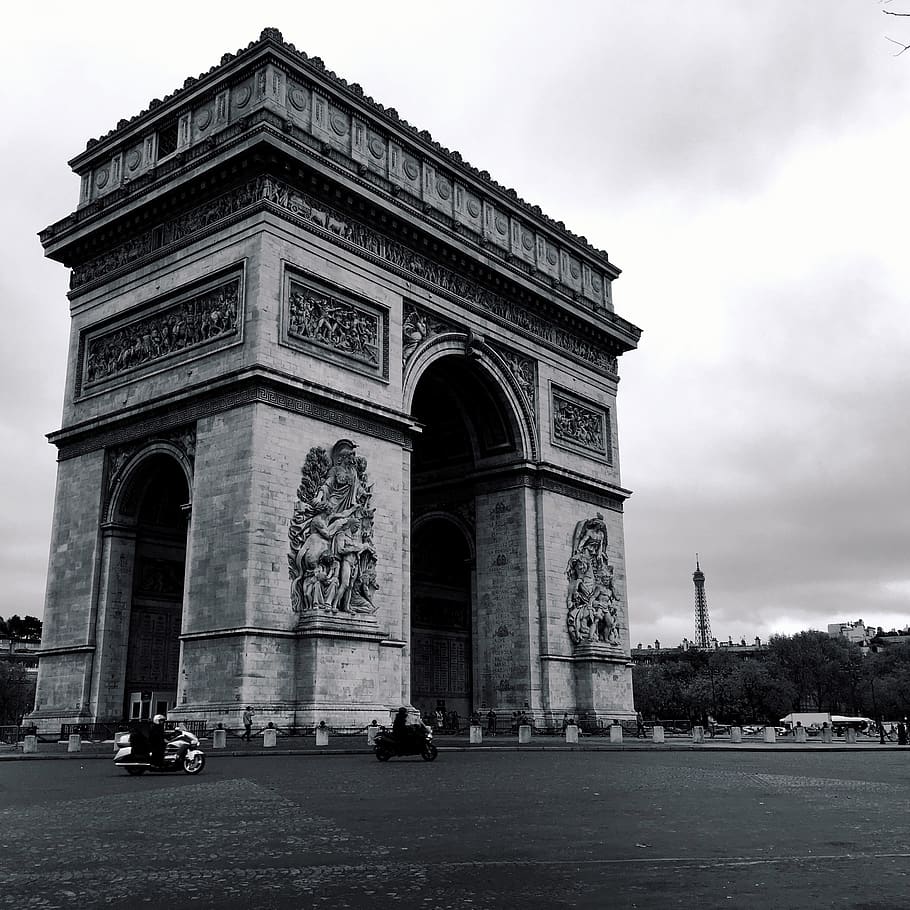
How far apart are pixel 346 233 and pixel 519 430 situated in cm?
998

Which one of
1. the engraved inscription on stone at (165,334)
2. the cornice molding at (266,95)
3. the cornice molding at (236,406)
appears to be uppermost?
the cornice molding at (266,95)

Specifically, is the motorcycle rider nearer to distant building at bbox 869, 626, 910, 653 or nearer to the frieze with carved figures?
the frieze with carved figures

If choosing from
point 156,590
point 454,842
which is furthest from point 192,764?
point 156,590

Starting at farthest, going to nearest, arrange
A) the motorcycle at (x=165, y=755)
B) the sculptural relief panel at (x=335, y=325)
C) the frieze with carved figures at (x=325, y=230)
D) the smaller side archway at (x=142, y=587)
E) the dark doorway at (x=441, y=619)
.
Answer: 1. the dark doorway at (x=441, y=619)
2. the smaller side archway at (x=142, y=587)
3. the frieze with carved figures at (x=325, y=230)
4. the sculptural relief panel at (x=335, y=325)
5. the motorcycle at (x=165, y=755)

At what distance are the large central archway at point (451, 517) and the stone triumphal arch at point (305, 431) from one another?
0.12 metres

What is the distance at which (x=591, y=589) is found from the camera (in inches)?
1502

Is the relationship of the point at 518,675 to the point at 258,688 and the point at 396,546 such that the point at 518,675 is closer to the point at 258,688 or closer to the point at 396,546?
the point at 396,546

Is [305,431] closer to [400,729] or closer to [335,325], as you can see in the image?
[335,325]

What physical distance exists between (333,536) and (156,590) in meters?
7.09

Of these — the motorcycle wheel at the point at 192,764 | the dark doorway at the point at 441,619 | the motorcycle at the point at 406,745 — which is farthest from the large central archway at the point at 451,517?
the motorcycle wheel at the point at 192,764

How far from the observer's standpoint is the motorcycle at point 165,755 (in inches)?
662

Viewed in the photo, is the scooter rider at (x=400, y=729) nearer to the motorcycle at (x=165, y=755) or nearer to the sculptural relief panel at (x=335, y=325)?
the motorcycle at (x=165, y=755)

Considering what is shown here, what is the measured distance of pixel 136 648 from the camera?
3098cm

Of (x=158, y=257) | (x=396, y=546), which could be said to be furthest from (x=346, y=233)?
(x=396, y=546)
